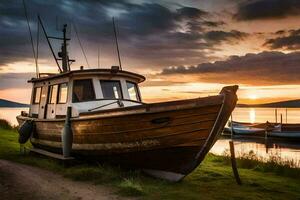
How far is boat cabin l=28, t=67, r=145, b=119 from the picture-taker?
42.4 ft

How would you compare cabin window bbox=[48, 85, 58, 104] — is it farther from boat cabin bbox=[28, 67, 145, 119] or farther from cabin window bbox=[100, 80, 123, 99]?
cabin window bbox=[100, 80, 123, 99]

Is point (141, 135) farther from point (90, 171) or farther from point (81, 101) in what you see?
point (81, 101)

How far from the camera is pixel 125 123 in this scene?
35.5 feet

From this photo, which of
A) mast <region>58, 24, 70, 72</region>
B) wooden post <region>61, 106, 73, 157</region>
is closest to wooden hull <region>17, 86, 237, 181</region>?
wooden post <region>61, 106, 73, 157</region>

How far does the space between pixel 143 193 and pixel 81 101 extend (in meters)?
5.24

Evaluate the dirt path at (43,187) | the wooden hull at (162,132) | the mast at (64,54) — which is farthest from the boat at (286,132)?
the dirt path at (43,187)

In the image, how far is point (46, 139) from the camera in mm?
15062

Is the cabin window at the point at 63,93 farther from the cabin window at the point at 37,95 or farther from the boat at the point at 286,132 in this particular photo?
the boat at the point at 286,132

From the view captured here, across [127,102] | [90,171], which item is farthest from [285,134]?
[90,171]

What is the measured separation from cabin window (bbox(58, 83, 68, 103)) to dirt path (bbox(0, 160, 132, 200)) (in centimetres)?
327

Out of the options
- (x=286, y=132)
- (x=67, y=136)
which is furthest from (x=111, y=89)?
(x=286, y=132)

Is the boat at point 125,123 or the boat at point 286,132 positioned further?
the boat at point 286,132

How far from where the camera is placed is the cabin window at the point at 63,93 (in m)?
13.6

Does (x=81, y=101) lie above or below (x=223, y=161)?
above
